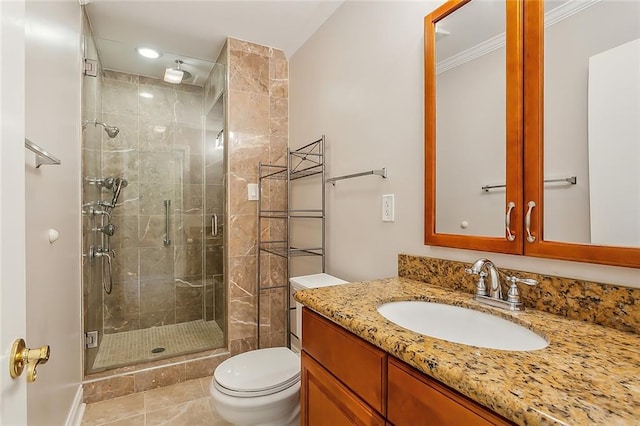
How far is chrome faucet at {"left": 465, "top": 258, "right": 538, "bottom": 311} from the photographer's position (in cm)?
97

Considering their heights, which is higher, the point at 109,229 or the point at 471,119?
the point at 471,119

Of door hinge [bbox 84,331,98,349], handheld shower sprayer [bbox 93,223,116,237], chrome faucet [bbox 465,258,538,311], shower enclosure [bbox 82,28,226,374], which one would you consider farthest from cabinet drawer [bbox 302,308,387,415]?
handheld shower sprayer [bbox 93,223,116,237]

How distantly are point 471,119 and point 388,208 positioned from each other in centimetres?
53

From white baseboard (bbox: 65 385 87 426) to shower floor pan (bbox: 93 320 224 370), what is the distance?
0.77 feet

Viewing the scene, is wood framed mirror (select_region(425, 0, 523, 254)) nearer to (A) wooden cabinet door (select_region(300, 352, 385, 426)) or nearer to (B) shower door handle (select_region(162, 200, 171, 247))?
(A) wooden cabinet door (select_region(300, 352, 385, 426))

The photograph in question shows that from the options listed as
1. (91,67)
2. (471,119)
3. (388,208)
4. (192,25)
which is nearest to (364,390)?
(388,208)

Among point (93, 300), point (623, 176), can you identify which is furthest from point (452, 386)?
point (93, 300)

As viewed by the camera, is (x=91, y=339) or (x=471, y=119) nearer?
(x=471, y=119)

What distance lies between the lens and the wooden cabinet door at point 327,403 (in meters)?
0.85

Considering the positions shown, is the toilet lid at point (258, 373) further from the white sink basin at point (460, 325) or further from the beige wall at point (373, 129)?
the white sink basin at point (460, 325)

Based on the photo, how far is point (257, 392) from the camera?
144 cm

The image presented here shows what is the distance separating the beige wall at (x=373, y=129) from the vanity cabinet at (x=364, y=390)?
0.58 metres

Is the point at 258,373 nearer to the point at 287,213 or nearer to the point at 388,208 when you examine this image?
the point at 388,208

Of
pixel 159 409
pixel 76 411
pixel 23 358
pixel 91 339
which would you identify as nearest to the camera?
pixel 23 358
